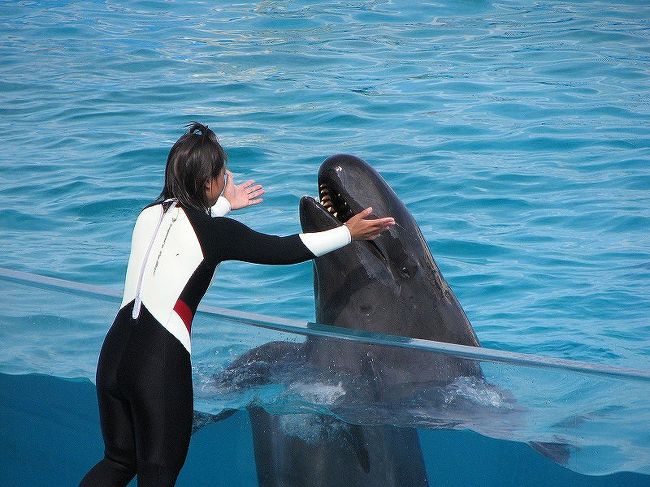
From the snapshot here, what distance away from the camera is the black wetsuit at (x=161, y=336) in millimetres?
3756

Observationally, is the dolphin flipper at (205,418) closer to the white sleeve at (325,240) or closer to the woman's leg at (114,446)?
the woman's leg at (114,446)

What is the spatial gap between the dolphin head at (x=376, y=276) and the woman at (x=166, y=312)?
92 centimetres

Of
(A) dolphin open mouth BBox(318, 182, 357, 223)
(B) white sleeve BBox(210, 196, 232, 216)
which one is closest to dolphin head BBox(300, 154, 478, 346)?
(A) dolphin open mouth BBox(318, 182, 357, 223)

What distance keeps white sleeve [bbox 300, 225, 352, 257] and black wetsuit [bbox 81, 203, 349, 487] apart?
0.29 feet

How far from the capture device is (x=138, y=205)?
10.2 metres

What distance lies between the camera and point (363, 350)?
408 centimetres

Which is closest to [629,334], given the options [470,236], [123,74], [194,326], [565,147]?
[470,236]

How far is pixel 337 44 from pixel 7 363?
11419 mm

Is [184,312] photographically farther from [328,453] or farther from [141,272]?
[328,453]

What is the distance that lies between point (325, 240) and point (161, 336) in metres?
0.68

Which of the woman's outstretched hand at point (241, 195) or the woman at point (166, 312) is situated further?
the woman's outstretched hand at point (241, 195)

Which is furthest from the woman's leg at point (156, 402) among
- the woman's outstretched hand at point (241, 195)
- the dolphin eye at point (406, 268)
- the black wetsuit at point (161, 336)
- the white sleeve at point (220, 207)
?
the dolphin eye at point (406, 268)

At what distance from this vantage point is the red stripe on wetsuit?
3820mm

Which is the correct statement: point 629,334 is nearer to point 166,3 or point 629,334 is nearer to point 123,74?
point 123,74
